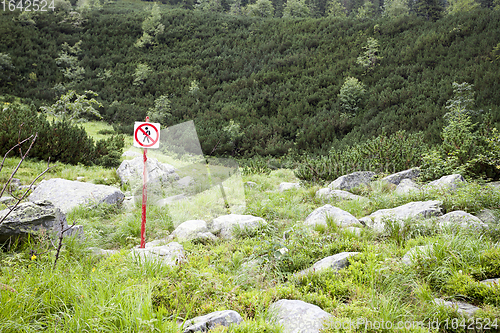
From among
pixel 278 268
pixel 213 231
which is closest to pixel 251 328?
pixel 278 268

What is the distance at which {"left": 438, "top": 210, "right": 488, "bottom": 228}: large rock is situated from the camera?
2.99 metres

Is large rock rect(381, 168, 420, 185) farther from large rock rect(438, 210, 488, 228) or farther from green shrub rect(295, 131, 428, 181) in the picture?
large rock rect(438, 210, 488, 228)

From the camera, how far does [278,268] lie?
110 inches

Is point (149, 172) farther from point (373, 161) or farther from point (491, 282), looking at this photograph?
point (491, 282)

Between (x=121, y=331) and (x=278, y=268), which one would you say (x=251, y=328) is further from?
(x=278, y=268)

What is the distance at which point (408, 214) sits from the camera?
3615 mm

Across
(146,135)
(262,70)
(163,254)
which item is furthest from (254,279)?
(262,70)

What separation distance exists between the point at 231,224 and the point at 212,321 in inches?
81.0

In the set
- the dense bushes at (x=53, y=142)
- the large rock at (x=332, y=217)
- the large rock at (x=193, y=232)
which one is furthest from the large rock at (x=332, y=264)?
the dense bushes at (x=53, y=142)

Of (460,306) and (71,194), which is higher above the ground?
(460,306)

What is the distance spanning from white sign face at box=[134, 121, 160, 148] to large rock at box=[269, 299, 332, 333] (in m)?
2.27

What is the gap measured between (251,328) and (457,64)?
678 inches

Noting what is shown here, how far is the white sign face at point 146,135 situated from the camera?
3.23 meters

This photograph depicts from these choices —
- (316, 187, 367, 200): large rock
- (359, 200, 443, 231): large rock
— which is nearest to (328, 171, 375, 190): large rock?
(316, 187, 367, 200): large rock
